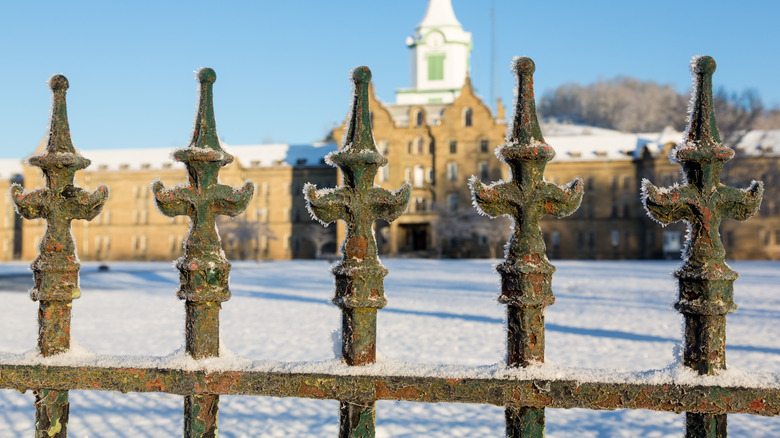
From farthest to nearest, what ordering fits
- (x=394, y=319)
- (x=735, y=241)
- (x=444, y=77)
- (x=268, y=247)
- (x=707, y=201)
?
(x=444, y=77)
(x=268, y=247)
(x=735, y=241)
(x=394, y=319)
(x=707, y=201)

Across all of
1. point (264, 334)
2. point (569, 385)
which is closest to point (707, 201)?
point (569, 385)

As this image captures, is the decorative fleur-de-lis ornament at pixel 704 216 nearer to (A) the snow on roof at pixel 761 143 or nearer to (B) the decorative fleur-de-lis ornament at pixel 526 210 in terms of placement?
(B) the decorative fleur-de-lis ornament at pixel 526 210

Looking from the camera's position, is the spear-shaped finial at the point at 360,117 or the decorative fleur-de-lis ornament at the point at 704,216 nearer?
the decorative fleur-de-lis ornament at the point at 704,216

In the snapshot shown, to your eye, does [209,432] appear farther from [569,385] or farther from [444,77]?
[444,77]

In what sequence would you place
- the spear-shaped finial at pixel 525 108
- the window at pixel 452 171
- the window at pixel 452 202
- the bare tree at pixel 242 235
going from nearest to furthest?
the spear-shaped finial at pixel 525 108 < the window at pixel 452 171 < the window at pixel 452 202 < the bare tree at pixel 242 235

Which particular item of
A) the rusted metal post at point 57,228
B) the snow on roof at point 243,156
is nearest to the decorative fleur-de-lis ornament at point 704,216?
the rusted metal post at point 57,228

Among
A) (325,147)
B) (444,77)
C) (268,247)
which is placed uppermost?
(444,77)

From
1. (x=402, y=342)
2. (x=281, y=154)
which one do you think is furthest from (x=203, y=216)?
(x=281, y=154)

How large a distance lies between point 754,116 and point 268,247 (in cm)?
4285

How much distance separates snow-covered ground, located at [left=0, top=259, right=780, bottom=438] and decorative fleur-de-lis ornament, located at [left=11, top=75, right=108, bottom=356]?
17 cm

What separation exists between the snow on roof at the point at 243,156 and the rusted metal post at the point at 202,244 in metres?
60.1

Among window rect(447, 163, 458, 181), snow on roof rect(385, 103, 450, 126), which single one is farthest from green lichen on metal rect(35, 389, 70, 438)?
snow on roof rect(385, 103, 450, 126)

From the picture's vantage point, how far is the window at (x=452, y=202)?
56672 millimetres

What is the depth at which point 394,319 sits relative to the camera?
12.4 metres
